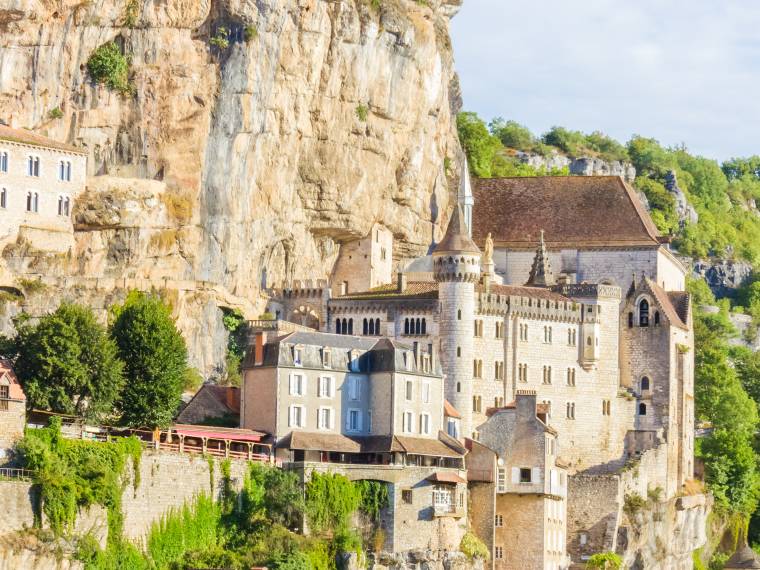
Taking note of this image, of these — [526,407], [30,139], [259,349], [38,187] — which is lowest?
[526,407]

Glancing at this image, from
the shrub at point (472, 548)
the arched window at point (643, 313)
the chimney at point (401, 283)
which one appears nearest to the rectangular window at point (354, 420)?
the shrub at point (472, 548)

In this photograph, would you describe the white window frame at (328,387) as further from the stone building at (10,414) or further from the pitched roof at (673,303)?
the pitched roof at (673,303)

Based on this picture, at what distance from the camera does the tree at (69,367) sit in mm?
91562

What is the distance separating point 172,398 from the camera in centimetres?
9656

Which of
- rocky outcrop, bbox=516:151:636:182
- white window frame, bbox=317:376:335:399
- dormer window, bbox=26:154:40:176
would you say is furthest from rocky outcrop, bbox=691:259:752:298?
dormer window, bbox=26:154:40:176

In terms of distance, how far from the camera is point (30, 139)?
107 meters

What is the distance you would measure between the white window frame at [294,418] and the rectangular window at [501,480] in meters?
11.4

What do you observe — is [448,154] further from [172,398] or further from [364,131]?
[172,398]

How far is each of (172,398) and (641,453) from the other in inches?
1304

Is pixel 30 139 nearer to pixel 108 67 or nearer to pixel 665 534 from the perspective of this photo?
pixel 108 67

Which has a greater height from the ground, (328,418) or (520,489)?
(328,418)

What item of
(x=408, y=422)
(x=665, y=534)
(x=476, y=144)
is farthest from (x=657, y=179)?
(x=408, y=422)

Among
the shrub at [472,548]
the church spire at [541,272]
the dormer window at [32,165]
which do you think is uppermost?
the dormer window at [32,165]

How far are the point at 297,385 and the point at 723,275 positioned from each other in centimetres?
8469
